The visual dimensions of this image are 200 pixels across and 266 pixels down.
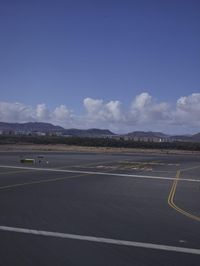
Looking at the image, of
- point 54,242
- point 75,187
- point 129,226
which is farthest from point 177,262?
point 75,187

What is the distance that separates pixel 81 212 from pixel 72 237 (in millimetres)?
4009

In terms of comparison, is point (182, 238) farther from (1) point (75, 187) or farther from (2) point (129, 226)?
(1) point (75, 187)

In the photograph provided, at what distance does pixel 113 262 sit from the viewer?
892cm

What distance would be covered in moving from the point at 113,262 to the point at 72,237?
2.29 m

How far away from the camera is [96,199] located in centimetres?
1892

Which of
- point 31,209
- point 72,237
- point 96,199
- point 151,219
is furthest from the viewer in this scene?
point 96,199

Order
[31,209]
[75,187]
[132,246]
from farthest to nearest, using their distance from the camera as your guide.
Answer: [75,187], [31,209], [132,246]

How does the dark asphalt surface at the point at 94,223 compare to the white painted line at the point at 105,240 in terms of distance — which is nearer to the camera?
the dark asphalt surface at the point at 94,223

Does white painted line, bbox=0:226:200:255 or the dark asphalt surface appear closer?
the dark asphalt surface

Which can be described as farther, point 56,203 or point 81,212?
point 56,203

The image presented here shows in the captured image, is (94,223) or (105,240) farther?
(94,223)

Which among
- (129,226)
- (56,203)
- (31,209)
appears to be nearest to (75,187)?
(56,203)

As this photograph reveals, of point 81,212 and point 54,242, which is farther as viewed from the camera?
point 81,212

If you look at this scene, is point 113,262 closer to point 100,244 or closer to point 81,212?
point 100,244
